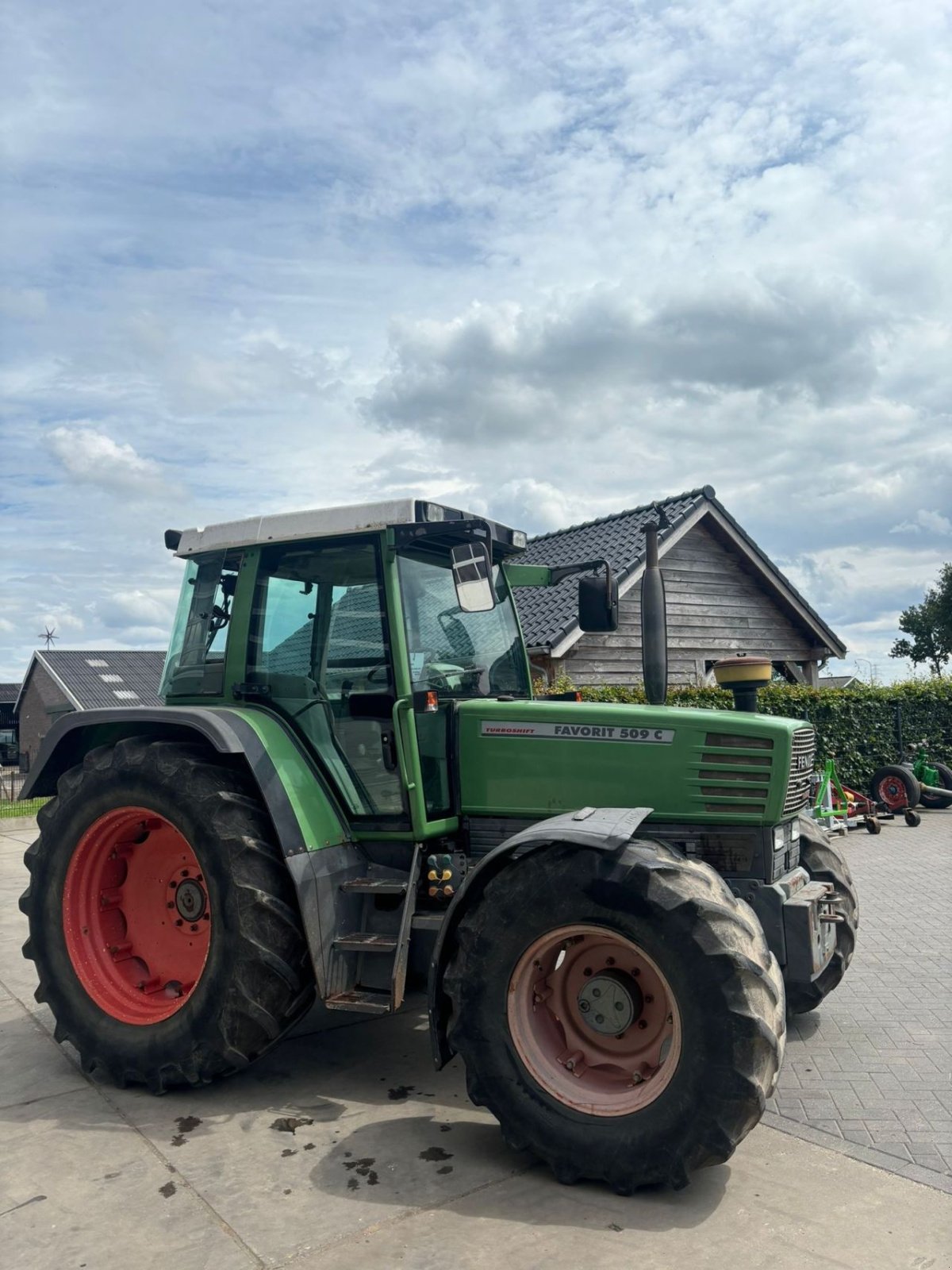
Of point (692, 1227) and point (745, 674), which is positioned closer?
point (692, 1227)

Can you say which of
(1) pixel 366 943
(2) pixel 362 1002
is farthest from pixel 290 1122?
(1) pixel 366 943

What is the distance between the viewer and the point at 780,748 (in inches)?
157

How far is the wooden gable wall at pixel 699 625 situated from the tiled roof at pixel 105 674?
2559 cm

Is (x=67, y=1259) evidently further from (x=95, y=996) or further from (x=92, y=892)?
(x=92, y=892)

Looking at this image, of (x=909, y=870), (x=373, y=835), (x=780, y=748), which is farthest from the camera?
(x=909, y=870)

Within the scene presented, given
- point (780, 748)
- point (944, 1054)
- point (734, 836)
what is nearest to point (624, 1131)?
point (734, 836)

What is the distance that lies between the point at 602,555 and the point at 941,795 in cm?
559

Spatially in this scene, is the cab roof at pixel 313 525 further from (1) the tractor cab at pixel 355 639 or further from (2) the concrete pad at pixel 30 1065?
(2) the concrete pad at pixel 30 1065

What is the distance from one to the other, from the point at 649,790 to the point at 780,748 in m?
0.54

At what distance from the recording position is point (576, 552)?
1548 cm

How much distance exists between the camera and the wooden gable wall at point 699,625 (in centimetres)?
1380

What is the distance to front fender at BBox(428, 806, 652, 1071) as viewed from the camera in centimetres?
356

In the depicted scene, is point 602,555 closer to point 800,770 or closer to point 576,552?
point 576,552

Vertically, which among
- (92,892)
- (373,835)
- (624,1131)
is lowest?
(624,1131)
